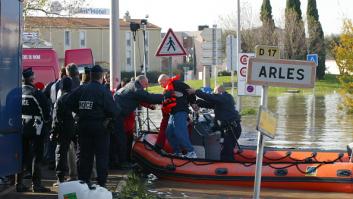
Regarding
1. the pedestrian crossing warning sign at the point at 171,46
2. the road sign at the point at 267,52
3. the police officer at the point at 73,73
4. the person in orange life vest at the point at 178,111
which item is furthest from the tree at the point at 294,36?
the road sign at the point at 267,52

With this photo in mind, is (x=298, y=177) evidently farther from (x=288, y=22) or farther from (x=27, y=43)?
(x=288, y=22)

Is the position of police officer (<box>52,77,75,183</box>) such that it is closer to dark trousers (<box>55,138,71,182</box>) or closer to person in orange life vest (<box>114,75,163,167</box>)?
dark trousers (<box>55,138,71,182</box>)

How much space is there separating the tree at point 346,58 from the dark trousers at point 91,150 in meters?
23.0

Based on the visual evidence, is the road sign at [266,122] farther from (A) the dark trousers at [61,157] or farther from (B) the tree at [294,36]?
(B) the tree at [294,36]

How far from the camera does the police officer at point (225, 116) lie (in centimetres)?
1408

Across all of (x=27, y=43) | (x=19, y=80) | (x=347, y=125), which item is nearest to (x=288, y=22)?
(x=347, y=125)

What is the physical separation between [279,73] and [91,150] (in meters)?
3.79

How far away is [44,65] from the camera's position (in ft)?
58.2

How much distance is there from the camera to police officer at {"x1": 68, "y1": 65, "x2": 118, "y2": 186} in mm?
10500

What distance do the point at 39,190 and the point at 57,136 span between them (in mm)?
865

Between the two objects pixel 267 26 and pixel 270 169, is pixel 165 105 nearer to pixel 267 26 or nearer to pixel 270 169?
pixel 270 169

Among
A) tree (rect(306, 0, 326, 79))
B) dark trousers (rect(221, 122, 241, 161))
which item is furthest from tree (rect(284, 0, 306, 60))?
dark trousers (rect(221, 122, 241, 161))

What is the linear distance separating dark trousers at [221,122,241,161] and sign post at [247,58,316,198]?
20.3 feet

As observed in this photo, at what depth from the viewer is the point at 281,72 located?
798cm
